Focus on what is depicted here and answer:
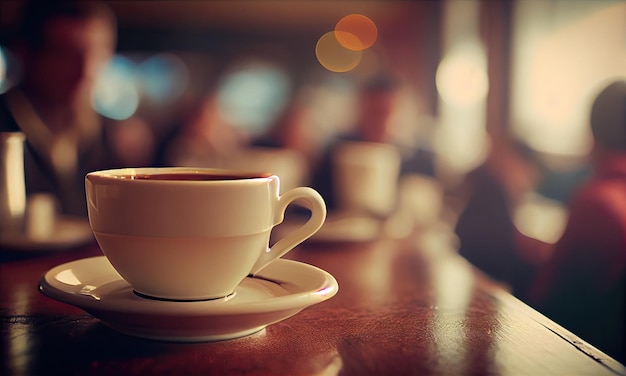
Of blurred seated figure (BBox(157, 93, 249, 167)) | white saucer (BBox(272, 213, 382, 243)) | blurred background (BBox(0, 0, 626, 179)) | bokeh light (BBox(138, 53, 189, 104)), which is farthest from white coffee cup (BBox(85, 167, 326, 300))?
bokeh light (BBox(138, 53, 189, 104))

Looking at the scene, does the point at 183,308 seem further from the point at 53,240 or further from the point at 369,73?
the point at 369,73

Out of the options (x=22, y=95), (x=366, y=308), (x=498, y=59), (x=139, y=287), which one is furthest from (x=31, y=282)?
(x=498, y=59)

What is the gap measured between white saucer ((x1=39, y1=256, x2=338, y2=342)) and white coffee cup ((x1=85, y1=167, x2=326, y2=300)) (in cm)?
3

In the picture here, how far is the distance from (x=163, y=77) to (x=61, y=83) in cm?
960

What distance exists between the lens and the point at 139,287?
564 millimetres

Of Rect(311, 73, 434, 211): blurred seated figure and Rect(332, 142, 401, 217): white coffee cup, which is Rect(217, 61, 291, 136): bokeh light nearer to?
Rect(311, 73, 434, 211): blurred seated figure

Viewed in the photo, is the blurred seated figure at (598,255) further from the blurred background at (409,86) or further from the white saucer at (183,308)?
the white saucer at (183,308)

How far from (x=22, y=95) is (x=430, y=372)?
84.6 inches

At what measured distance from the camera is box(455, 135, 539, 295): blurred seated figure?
212 cm

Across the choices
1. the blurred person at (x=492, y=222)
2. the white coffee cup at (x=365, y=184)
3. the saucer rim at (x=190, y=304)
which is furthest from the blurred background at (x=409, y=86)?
the saucer rim at (x=190, y=304)

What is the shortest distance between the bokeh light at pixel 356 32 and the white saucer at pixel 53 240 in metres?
8.53

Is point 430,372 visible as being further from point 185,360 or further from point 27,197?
point 27,197

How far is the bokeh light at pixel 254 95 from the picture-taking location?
11211 mm

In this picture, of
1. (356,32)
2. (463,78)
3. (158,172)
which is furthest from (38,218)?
(356,32)
